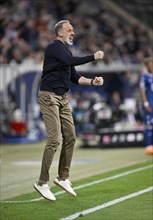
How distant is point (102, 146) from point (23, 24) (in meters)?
7.85

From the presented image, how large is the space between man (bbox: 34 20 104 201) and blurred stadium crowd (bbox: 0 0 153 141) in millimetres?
11558

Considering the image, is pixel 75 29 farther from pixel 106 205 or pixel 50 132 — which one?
pixel 106 205

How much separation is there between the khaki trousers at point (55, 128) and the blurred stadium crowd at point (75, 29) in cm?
1356

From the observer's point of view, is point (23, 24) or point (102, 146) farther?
point (23, 24)

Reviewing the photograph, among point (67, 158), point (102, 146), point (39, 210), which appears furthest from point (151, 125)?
point (39, 210)

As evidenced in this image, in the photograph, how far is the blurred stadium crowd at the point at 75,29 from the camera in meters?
26.3

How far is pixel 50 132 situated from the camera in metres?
10.6

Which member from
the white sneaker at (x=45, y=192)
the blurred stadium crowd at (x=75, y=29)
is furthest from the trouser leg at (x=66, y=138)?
the blurred stadium crowd at (x=75, y=29)

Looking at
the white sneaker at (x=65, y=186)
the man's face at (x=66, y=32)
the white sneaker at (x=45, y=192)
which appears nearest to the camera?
the white sneaker at (x=45, y=192)

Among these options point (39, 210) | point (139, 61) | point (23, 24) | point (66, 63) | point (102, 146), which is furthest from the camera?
point (139, 61)

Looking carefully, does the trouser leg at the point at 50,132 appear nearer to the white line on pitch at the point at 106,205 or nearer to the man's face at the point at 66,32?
the man's face at the point at 66,32

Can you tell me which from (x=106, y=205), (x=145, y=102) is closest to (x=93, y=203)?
(x=106, y=205)

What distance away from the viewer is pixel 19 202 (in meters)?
10.6

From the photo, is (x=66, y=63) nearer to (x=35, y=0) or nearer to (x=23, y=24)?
(x=23, y=24)
